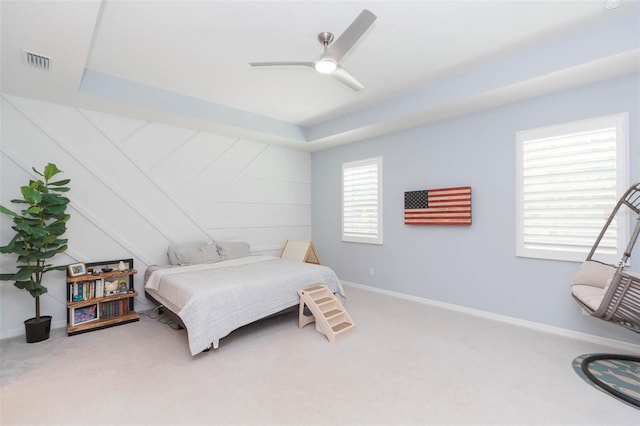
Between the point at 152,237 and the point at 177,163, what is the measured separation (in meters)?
1.14

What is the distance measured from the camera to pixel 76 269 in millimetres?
3352

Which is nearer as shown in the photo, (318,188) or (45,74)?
(45,74)

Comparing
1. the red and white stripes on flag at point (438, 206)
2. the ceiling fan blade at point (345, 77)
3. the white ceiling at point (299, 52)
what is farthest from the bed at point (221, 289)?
the ceiling fan blade at point (345, 77)

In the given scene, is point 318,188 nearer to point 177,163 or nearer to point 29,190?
point 177,163

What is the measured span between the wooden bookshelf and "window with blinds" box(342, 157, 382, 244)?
3.41 m

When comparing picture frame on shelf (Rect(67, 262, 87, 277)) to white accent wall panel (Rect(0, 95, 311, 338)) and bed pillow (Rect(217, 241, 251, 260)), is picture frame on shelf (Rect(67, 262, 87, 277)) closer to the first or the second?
white accent wall panel (Rect(0, 95, 311, 338))

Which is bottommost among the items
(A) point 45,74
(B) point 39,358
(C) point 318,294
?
(B) point 39,358

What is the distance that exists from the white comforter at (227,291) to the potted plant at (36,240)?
3.30 feet

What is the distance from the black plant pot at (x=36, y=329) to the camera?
298 centimetres

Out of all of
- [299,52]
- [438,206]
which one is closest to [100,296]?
[299,52]

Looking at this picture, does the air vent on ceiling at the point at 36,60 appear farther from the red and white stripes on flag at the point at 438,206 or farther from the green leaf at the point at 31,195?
the red and white stripes on flag at the point at 438,206

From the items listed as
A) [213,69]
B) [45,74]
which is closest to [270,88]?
[213,69]

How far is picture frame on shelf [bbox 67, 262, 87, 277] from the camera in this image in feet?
10.8

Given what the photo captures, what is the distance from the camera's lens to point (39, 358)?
8.72ft
